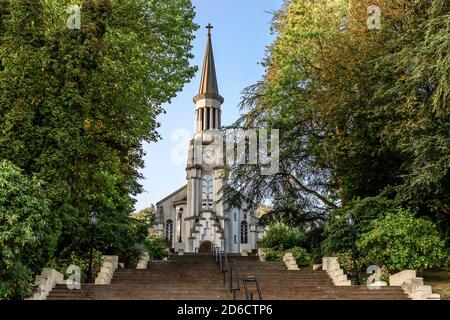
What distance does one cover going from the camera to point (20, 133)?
16.0 meters

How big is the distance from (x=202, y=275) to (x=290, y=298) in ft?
16.5

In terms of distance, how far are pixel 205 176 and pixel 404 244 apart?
131 ft

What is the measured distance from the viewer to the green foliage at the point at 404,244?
58.0ft

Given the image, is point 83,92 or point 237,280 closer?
point 237,280

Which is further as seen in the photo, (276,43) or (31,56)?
(276,43)

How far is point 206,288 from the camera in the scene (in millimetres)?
16906

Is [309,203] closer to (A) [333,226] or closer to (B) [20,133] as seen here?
(A) [333,226]

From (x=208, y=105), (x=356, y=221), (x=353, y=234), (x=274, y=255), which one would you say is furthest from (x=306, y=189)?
(x=208, y=105)

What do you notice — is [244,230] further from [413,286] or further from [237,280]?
[237,280]

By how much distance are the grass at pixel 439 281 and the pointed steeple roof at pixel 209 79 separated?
43.8 metres

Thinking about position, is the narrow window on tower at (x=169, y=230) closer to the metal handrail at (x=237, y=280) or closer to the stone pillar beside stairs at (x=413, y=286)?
the metal handrail at (x=237, y=280)

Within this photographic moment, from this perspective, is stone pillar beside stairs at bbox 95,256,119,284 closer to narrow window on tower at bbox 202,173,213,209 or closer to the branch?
the branch

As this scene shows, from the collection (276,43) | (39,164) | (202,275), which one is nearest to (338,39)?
(276,43)

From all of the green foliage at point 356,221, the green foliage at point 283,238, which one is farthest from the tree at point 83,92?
the green foliage at point 283,238
